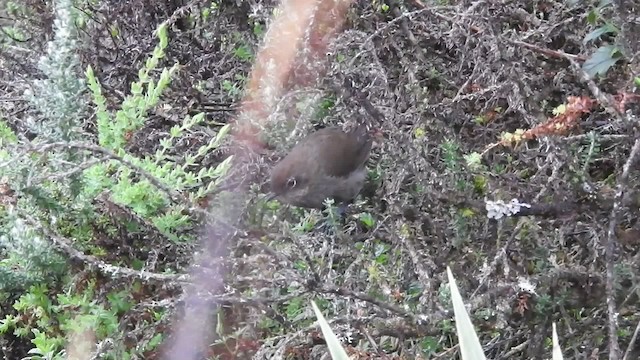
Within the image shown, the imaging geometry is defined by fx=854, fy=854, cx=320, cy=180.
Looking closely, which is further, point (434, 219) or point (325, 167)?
point (325, 167)

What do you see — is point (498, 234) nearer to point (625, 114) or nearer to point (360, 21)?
point (625, 114)

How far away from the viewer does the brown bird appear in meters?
3.42

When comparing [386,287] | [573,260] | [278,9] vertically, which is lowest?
[573,260]

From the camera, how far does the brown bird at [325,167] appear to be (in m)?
3.42

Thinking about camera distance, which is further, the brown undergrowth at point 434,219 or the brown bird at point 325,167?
the brown bird at point 325,167

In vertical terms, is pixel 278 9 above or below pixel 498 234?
above

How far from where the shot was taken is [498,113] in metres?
3.13

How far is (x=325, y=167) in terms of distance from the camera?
369 centimetres

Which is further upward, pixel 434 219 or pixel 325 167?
pixel 434 219

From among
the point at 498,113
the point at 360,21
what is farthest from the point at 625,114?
the point at 360,21

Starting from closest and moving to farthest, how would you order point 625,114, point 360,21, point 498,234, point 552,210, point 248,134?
point 625,114 → point 552,210 → point 498,234 → point 248,134 → point 360,21

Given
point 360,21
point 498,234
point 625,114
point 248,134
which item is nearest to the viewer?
point 625,114

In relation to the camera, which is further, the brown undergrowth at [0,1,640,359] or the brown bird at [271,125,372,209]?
the brown bird at [271,125,372,209]

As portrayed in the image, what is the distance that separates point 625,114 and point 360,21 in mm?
1666
